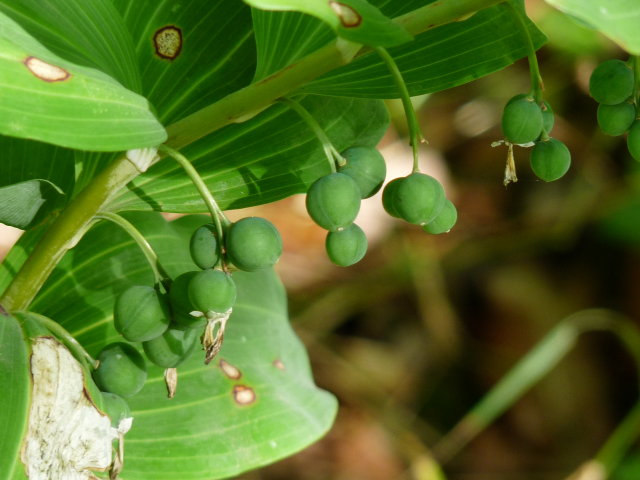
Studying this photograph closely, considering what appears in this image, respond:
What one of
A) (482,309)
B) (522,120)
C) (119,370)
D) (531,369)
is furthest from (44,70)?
(482,309)

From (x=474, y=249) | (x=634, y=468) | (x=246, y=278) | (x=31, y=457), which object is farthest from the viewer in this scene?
(x=474, y=249)

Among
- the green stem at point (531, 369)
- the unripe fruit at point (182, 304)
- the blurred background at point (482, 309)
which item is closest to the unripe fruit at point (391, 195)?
the unripe fruit at point (182, 304)

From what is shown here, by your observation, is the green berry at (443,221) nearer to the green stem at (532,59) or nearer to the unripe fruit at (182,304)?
the green stem at (532,59)

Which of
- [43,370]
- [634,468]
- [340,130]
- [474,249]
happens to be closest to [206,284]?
[43,370]

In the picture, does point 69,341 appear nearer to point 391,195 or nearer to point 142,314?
point 142,314

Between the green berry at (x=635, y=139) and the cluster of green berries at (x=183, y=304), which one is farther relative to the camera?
the green berry at (x=635, y=139)

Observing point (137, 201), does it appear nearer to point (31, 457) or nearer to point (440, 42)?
point (31, 457)

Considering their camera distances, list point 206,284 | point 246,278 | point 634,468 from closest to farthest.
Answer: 1. point 206,284
2. point 246,278
3. point 634,468
